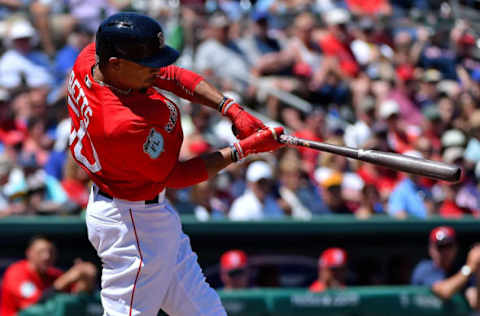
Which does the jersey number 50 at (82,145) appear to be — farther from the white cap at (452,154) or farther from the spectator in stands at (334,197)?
the white cap at (452,154)

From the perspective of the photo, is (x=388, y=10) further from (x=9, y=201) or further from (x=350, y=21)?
(x=9, y=201)

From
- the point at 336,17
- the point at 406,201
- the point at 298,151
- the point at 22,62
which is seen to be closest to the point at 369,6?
the point at 336,17

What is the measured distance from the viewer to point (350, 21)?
32.2 feet

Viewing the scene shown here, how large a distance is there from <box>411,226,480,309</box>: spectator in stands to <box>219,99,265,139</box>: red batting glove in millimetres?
2966

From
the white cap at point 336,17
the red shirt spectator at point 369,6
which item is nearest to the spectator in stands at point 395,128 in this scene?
the white cap at point 336,17

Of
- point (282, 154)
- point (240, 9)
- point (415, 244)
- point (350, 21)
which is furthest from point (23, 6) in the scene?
point (415, 244)

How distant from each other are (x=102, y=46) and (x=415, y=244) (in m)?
4.18

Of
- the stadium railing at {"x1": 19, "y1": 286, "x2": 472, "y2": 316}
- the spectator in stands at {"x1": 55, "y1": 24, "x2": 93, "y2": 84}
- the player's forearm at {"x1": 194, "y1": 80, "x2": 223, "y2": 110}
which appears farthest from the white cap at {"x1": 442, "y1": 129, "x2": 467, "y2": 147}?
the player's forearm at {"x1": 194, "y1": 80, "x2": 223, "y2": 110}

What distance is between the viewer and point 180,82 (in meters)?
3.92

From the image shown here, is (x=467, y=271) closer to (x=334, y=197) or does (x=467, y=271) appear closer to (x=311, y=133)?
(x=334, y=197)

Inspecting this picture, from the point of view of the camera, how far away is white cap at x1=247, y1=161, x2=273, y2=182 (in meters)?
6.68

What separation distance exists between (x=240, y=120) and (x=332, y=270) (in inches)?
107

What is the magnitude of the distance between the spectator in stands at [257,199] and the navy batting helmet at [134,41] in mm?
3202

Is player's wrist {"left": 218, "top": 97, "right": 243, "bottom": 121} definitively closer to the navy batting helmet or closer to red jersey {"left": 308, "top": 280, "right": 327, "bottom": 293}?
the navy batting helmet
